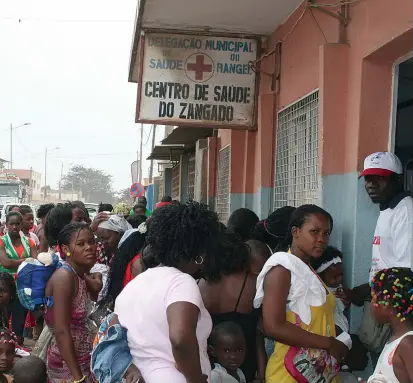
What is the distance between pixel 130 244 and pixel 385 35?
2173 millimetres

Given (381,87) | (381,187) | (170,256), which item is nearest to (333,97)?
(381,87)

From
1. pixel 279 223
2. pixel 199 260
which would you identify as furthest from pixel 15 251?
pixel 199 260

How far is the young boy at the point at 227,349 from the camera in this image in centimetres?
330

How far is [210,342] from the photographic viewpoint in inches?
133

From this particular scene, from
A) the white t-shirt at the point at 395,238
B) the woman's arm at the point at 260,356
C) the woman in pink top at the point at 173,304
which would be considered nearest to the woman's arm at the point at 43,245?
the woman's arm at the point at 260,356

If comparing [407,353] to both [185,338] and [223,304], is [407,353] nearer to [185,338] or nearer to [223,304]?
[185,338]

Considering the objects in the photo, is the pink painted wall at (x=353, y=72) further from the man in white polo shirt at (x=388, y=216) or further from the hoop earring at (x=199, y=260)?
the hoop earring at (x=199, y=260)

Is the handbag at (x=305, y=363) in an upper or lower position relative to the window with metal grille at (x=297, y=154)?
lower

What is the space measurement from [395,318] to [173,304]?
1016 mm

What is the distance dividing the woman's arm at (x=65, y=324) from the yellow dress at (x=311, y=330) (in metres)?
1.05

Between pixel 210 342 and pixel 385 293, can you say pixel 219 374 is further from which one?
pixel 385 293

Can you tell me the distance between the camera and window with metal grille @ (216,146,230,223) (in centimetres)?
921

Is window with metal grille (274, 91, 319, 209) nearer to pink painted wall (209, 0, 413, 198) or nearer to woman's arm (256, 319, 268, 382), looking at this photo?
pink painted wall (209, 0, 413, 198)

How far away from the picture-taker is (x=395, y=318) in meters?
2.70
